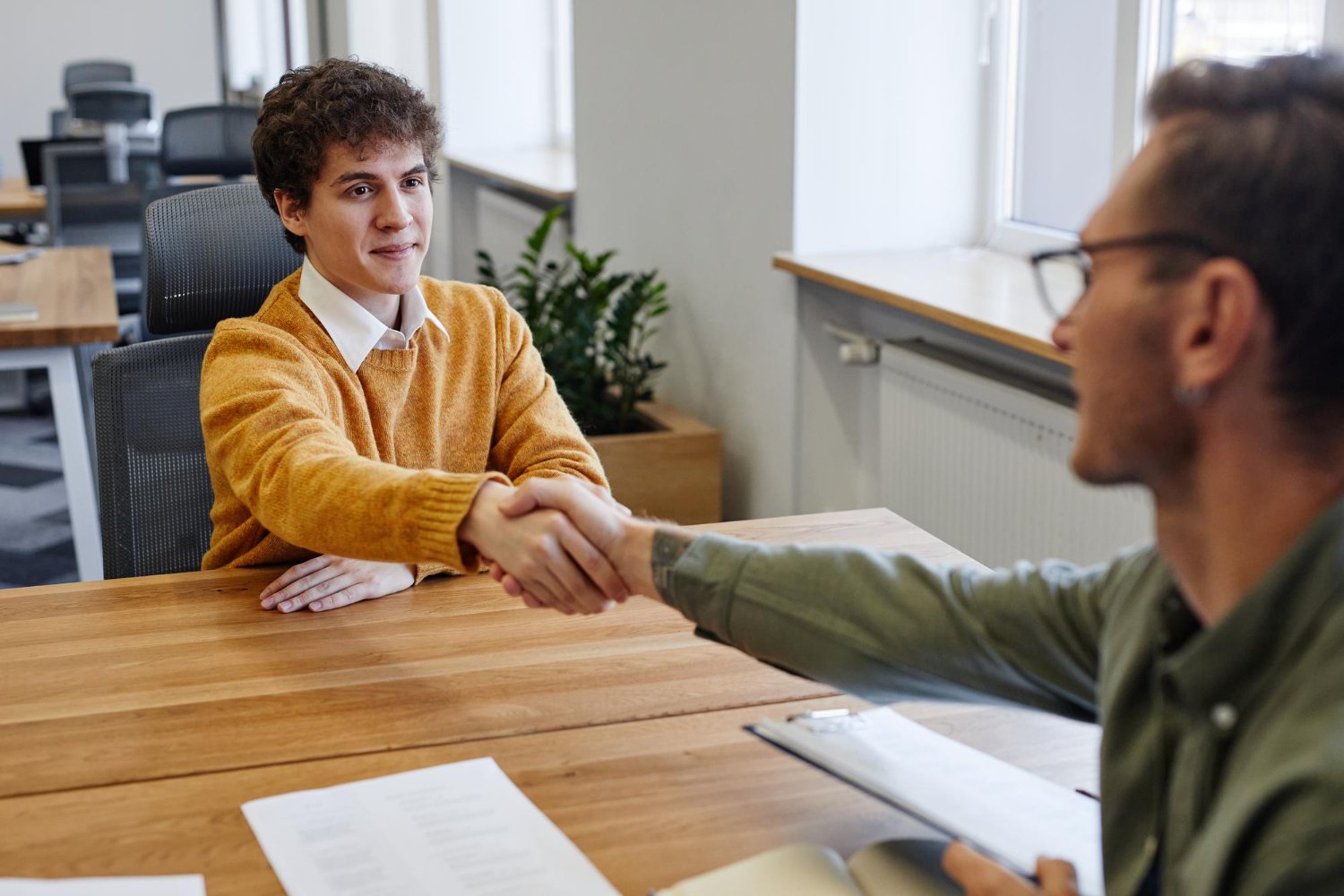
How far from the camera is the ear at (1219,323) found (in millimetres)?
711

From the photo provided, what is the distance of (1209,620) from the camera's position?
2.64 ft

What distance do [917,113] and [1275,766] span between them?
99.0 inches

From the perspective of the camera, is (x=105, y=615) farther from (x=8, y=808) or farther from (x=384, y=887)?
(x=384, y=887)

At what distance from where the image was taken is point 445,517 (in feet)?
4.37

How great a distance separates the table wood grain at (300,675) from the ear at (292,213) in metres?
0.43

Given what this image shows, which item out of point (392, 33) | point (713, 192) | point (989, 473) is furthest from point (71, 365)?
point (392, 33)

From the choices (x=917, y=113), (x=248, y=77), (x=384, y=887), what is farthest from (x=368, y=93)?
(x=248, y=77)

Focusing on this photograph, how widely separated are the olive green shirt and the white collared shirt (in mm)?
643

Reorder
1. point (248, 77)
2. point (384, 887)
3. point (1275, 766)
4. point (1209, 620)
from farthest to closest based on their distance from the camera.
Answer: point (248, 77) < point (384, 887) < point (1209, 620) < point (1275, 766)

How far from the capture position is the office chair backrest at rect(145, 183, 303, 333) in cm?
195

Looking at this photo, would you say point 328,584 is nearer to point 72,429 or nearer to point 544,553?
point 544,553

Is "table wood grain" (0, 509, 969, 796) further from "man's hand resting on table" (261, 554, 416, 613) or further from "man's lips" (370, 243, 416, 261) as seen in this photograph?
"man's lips" (370, 243, 416, 261)

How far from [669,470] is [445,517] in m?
2.05

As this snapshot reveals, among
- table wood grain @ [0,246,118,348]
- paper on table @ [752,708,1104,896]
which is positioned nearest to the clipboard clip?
paper on table @ [752,708,1104,896]
